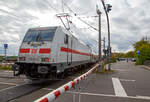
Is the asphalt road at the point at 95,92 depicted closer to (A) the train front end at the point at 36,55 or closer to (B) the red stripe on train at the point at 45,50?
(A) the train front end at the point at 36,55

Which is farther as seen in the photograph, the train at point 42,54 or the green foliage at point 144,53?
the green foliage at point 144,53

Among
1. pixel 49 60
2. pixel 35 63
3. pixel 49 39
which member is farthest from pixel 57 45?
pixel 35 63

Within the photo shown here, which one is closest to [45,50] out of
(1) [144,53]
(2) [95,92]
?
(2) [95,92]

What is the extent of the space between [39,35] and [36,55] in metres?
1.39

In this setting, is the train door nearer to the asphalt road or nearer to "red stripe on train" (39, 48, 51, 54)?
"red stripe on train" (39, 48, 51, 54)

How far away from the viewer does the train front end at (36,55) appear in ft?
21.9

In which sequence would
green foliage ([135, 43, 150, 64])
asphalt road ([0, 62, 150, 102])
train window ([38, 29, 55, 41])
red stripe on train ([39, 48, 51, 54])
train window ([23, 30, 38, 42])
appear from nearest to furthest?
asphalt road ([0, 62, 150, 102]) < red stripe on train ([39, 48, 51, 54]) < train window ([38, 29, 55, 41]) < train window ([23, 30, 38, 42]) < green foliage ([135, 43, 150, 64])

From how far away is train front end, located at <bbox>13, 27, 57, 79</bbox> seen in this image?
6667mm

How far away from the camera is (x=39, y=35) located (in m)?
7.54

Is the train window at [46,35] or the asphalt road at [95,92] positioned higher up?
the train window at [46,35]

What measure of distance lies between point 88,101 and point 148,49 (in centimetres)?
2598

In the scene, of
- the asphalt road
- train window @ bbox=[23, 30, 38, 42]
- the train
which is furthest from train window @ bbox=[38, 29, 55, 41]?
the asphalt road

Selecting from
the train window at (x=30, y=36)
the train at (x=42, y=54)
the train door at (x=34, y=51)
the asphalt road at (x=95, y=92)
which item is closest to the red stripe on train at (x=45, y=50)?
the train at (x=42, y=54)

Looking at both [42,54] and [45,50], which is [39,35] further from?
[42,54]
